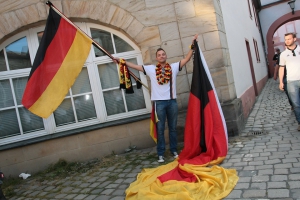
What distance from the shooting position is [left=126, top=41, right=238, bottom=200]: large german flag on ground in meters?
3.14

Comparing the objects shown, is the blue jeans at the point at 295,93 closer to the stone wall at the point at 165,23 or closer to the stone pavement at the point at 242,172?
the stone pavement at the point at 242,172

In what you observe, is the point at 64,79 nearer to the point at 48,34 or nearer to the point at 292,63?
the point at 48,34

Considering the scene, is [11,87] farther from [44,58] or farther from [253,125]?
[253,125]

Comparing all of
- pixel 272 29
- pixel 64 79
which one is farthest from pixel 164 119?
pixel 272 29

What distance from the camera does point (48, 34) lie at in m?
4.02

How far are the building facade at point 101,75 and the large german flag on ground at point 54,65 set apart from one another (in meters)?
1.20

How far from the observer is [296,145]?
4152 mm

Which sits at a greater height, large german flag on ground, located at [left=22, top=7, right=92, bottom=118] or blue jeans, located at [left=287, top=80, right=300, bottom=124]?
large german flag on ground, located at [left=22, top=7, right=92, bottom=118]

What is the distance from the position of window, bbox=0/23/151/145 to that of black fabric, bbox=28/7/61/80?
1327mm

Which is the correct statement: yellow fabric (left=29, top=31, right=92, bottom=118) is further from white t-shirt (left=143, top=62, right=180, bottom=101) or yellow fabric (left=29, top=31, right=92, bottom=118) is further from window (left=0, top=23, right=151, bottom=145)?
window (left=0, top=23, right=151, bottom=145)

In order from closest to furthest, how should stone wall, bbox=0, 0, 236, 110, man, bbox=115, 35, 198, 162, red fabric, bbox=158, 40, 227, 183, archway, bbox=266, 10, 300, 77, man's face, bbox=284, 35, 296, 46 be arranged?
red fabric, bbox=158, 40, 227, 183 → man, bbox=115, 35, 198, 162 → man's face, bbox=284, 35, 296, 46 → stone wall, bbox=0, 0, 236, 110 → archway, bbox=266, 10, 300, 77

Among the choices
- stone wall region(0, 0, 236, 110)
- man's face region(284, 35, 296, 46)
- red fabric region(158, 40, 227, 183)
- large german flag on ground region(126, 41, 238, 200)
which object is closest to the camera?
large german flag on ground region(126, 41, 238, 200)

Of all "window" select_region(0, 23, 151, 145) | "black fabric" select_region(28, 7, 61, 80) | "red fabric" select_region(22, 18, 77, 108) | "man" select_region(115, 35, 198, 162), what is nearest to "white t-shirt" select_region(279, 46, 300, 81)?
"man" select_region(115, 35, 198, 162)

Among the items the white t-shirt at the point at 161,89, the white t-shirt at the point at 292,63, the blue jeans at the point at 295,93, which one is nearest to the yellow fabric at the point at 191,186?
the white t-shirt at the point at 161,89
